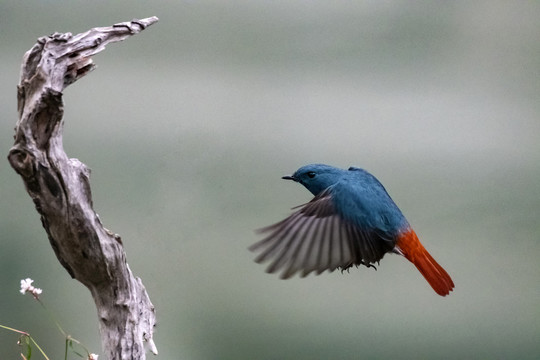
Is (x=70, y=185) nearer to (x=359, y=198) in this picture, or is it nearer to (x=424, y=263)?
(x=359, y=198)

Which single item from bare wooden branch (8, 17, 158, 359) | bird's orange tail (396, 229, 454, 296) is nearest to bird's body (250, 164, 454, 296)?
bird's orange tail (396, 229, 454, 296)

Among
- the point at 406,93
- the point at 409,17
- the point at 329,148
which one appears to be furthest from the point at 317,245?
the point at 409,17

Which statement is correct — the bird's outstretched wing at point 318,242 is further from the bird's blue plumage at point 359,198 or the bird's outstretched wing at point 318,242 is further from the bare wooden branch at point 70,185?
the bare wooden branch at point 70,185

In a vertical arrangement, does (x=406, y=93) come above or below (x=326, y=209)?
above

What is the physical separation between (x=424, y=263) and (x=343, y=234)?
9.1 inches

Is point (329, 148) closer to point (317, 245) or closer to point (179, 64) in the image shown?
point (179, 64)

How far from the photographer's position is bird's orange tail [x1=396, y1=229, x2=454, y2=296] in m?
1.56

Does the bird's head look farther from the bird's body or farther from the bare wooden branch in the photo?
the bare wooden branch

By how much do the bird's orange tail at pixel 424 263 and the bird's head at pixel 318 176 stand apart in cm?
21

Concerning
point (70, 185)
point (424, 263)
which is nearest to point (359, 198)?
point (424, 263)

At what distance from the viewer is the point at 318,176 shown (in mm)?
1641

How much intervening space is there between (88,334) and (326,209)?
3.25 ft

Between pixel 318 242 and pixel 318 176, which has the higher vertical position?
pixel 318 176

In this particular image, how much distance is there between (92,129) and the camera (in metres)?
2.12
